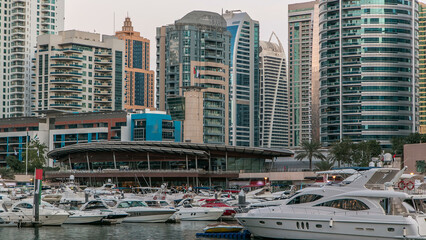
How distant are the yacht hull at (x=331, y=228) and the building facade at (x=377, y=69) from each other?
14153 centimetres

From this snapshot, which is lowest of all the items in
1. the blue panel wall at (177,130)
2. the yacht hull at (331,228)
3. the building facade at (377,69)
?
the yacht hull at (331,228)

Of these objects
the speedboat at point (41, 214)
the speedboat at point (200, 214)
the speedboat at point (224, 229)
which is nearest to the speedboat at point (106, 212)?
the speedboat at point (41, 214)

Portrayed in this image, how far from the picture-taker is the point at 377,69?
194 metres

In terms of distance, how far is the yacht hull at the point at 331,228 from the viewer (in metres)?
49.5

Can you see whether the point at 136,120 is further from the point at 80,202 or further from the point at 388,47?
the point at 80,202

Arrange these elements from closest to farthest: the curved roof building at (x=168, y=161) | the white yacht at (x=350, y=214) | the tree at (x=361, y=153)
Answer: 1. the white yacht at (x=350, y=214)
2. the curved roof building at (x=168, y=161)
3. the tree at (x=361, y=153)

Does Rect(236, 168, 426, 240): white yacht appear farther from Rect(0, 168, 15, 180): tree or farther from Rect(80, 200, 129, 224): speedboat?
Rect(0, 168, 15, 180): tree

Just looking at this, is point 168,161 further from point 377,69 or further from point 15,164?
point 377,69

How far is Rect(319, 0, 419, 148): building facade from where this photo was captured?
19388 cm

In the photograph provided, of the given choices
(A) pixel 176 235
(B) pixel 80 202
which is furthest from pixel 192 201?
(A) pixel 176 235

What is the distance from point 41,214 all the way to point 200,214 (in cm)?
1735

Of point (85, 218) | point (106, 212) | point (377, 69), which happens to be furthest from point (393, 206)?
point (377, 69)

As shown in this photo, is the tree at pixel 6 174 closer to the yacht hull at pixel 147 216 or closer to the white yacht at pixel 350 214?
the yacht hull at pixel 147 216

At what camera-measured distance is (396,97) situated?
195 m
